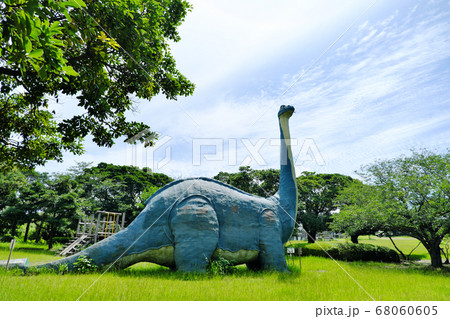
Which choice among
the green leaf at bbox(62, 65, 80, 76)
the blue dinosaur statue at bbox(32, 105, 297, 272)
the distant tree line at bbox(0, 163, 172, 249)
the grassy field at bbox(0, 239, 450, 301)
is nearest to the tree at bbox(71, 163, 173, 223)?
the distant tree line at bbox(0, 163, 172, 249)

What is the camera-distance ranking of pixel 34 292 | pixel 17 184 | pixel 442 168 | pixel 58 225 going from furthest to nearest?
pixel 17 184, pixel 58 225, pixel 442 168, pixel 34 292

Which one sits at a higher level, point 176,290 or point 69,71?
point 69,71

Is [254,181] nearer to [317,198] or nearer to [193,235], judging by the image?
[317,198]

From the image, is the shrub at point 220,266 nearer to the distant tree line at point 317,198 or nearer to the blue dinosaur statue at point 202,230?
the blue dinosaur statue at point 202,230

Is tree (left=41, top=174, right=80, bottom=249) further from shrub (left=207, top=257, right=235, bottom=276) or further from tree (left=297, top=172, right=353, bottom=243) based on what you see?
tree (left=297, top=172, right=353, bottom=243)

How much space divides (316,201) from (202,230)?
76.4 feet

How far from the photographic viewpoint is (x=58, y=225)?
19.4m

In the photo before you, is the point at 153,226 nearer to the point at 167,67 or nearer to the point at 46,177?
the point at 167,67

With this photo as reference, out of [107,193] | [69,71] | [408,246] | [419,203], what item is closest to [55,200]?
[107,193]

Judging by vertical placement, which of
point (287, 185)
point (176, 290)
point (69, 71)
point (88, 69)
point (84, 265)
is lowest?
point (176, 290)

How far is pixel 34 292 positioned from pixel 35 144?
7.14 m

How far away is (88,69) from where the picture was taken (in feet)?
20.4

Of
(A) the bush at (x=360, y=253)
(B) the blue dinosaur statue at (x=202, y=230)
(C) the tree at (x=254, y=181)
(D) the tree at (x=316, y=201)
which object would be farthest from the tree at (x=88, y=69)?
(D) the tree at (x=316, y=201)

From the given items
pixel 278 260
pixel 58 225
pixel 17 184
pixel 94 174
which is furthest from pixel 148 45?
pixel 94 174
